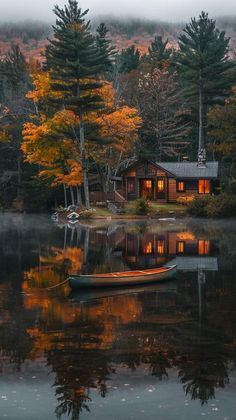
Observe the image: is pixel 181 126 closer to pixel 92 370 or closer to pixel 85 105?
pixel 85 105

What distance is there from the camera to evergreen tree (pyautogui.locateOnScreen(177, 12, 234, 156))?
83188mm

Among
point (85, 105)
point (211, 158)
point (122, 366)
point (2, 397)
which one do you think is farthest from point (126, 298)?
point (211, 158)

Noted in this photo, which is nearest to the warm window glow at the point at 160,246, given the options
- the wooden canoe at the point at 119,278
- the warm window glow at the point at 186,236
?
the warm window glow at the point at 186,236

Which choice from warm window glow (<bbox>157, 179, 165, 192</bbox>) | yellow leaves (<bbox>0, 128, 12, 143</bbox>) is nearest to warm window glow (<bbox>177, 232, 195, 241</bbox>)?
warm window glow (<bbox>157, 179, 165, 192</bbox>)

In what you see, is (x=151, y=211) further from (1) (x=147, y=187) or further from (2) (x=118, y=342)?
(2) (x=118, y=342)

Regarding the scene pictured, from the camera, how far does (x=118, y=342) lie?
18.5m

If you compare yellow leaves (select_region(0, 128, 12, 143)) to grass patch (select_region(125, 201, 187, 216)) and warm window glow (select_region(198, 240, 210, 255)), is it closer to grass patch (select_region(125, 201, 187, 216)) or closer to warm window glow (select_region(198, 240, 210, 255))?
grass patch (select_region(125, 201, 187, 216))

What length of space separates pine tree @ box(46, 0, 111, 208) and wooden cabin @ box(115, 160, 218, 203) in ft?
38.9

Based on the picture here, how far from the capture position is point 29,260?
36469 millimetres

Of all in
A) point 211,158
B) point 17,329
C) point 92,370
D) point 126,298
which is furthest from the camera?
point 211,158

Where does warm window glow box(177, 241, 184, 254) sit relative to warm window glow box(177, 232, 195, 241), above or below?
above

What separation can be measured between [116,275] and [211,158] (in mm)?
70067

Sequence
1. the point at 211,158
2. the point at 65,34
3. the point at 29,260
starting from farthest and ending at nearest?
1. the point at 211,158
2. the point at 65,34
3. the point at 29,260

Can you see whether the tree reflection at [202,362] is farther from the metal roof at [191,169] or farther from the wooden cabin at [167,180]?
the wooden cabin at [167,180]
